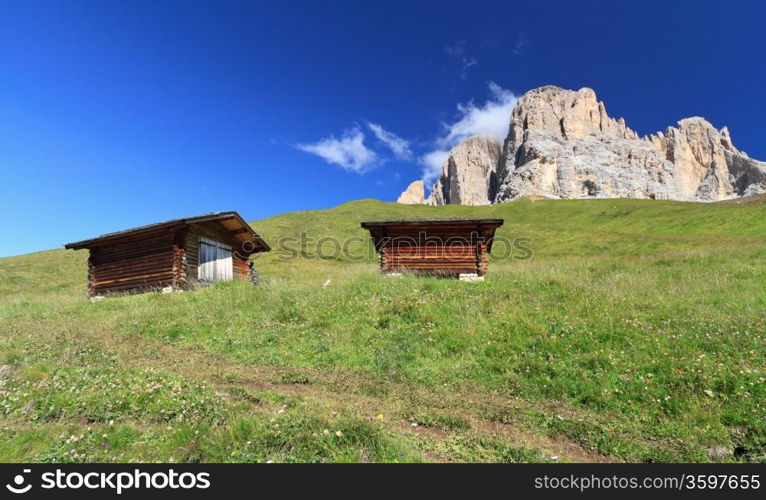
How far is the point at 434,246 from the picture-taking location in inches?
922

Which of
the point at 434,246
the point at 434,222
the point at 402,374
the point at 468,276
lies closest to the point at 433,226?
the point at 434,222

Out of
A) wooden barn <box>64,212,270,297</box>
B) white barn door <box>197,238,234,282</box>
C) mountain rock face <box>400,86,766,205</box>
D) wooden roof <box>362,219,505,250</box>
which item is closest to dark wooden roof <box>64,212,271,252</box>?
wooden barn <box>64,212,270,297</box>

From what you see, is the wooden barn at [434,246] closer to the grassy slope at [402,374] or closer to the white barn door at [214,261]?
the grassy slope at [402,374]

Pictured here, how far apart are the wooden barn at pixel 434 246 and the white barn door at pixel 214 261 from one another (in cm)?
994

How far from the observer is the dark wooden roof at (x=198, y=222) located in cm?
2036

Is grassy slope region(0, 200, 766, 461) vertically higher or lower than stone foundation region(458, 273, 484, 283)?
lower

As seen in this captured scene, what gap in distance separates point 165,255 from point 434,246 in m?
16.0

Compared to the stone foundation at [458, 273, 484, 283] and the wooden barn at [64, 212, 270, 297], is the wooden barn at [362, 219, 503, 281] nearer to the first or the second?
the stone foundation at [458, 273, 484, 283]

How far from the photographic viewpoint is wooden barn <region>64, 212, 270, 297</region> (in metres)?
20.7

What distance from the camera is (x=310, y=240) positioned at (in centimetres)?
6000

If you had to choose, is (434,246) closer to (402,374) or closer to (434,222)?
(434,222)

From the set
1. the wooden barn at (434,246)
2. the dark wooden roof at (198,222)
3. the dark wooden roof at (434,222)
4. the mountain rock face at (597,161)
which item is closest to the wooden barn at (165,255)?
the dark wooden roof at (198,222)
